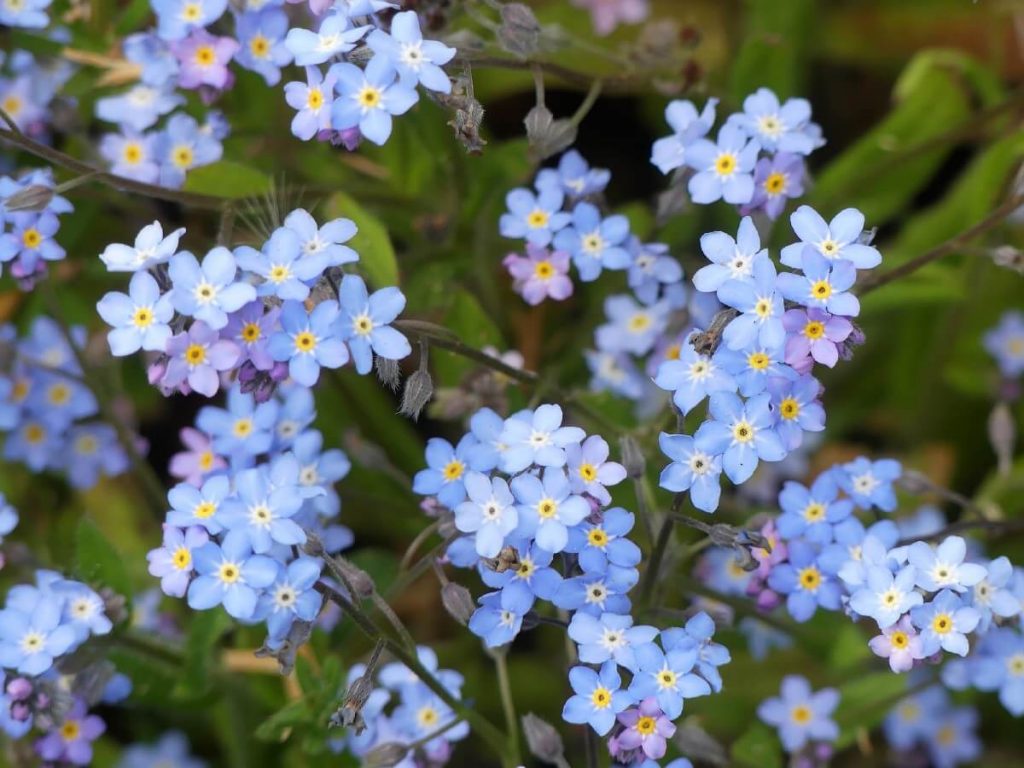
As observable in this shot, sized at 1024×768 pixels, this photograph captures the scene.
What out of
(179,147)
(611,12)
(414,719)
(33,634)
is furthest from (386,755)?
(611,12)

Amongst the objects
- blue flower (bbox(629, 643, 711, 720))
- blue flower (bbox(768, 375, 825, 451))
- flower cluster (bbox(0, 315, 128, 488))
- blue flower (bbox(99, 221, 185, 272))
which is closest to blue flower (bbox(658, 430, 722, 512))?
blue flower (bbox(768, 375, 825, 451))

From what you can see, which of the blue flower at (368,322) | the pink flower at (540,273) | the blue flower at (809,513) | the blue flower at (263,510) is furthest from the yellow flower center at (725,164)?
the blue flower at (263,510)

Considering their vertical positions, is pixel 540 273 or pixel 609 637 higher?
pixel 540 273

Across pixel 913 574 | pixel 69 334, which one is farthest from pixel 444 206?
pixel 913 574

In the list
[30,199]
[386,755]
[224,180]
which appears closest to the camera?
[386,755]

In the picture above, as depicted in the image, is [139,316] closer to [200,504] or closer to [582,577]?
[200,504]

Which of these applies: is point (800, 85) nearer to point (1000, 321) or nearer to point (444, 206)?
point (1000, 321)
